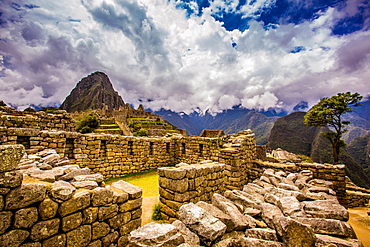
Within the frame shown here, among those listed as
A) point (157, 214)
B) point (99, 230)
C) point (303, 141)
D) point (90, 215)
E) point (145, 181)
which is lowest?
point (145, 181)

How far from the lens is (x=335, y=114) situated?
20.2 metres

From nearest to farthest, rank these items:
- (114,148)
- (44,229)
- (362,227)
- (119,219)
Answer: (44,229) → (119,219) → (362,227) → (114,148)

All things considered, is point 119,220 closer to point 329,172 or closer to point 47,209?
point 47,209

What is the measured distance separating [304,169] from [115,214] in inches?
370

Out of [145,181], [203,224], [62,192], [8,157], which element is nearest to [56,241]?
[62,192]

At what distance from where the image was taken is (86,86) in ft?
607

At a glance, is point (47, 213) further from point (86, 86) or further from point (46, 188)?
point (86, 86)

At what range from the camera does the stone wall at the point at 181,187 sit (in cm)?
453

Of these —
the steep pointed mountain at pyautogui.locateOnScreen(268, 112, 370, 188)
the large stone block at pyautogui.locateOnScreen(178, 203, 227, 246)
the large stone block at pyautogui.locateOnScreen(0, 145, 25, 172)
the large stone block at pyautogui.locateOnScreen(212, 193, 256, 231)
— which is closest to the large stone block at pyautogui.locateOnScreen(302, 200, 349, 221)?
the large stone block at pyautogui.locateOnScreen(212, 193, 256, 231)

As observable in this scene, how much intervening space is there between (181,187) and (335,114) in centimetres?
2560

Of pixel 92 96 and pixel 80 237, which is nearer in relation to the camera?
pixel 80 237

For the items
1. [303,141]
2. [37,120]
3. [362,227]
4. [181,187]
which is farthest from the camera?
[303,141]

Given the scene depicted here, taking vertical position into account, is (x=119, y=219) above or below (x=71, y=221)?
below

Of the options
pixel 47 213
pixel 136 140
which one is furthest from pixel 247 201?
pixel 136 140
